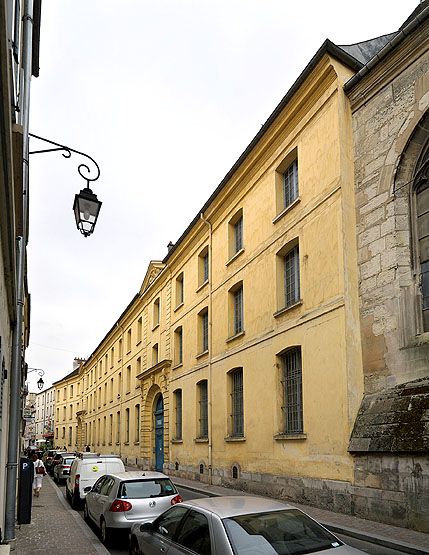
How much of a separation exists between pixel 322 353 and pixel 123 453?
27.9 m

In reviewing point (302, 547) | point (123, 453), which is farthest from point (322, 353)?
point (123, 453)

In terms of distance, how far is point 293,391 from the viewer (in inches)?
658

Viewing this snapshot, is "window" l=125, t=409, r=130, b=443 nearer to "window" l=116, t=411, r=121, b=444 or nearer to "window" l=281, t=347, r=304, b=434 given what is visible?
"window" l=116, t=411, r=121, b=444

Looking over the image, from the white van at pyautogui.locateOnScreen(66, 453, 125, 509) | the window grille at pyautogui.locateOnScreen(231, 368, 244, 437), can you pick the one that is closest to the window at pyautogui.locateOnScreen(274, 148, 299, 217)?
the window grille at pyautogui.locateOnScreen(231, 368, 244, 437)

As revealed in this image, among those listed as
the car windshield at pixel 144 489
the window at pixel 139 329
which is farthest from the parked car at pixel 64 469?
the car windshield at pixel 144 489

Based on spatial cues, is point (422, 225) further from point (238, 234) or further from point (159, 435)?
point (159, 435)

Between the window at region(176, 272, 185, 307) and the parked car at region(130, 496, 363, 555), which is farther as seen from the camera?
the window at region(176, 272, 185, 307)

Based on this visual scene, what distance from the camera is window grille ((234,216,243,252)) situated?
22109mm

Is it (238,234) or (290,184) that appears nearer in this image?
(290,184)

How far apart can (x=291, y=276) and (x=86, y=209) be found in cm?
915

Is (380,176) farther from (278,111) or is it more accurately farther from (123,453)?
(123,453)

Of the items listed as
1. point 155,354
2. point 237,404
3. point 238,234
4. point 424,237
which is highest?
point 238,234

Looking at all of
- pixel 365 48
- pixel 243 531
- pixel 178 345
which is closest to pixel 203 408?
pixel 178 345

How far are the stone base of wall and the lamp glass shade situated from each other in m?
7.37
